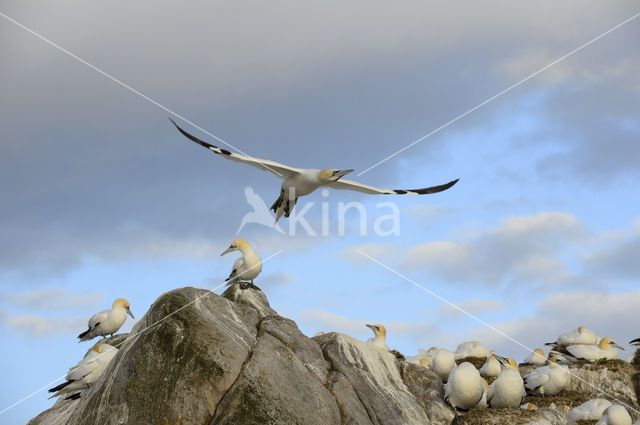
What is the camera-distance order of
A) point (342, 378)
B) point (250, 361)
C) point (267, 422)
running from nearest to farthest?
point (267, 422)
point (250, 361)
point (342, 378)

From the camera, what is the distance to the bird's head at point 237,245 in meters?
14.9

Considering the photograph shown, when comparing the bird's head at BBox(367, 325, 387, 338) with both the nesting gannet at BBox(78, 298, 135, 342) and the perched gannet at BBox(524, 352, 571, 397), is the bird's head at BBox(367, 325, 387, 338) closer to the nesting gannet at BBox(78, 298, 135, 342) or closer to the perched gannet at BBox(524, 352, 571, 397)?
the perched gannet at BBox(524, 352, 571, 397)

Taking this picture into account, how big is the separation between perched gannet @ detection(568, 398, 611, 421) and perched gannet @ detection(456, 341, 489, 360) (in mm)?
4718

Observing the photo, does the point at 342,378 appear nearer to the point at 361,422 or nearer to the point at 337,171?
the point at 361,422

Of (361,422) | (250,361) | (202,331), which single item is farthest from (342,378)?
(202,331)

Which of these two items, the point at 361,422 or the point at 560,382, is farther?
the point at 560,382

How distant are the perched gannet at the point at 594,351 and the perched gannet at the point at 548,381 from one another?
3.05 m

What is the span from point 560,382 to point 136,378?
36.2 feet

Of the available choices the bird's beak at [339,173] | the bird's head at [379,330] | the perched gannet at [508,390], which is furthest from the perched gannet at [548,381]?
the bird's beak at [339,173]

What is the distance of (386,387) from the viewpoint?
13.0 metres

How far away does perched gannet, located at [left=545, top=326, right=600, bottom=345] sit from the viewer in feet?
73.8

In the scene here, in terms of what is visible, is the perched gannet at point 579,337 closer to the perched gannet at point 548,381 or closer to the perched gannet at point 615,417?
the perched gannet at point 548,381

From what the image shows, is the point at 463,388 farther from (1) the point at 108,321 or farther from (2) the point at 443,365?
(1) the point at 108,321

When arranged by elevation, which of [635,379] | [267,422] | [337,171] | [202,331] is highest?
[337,171]
